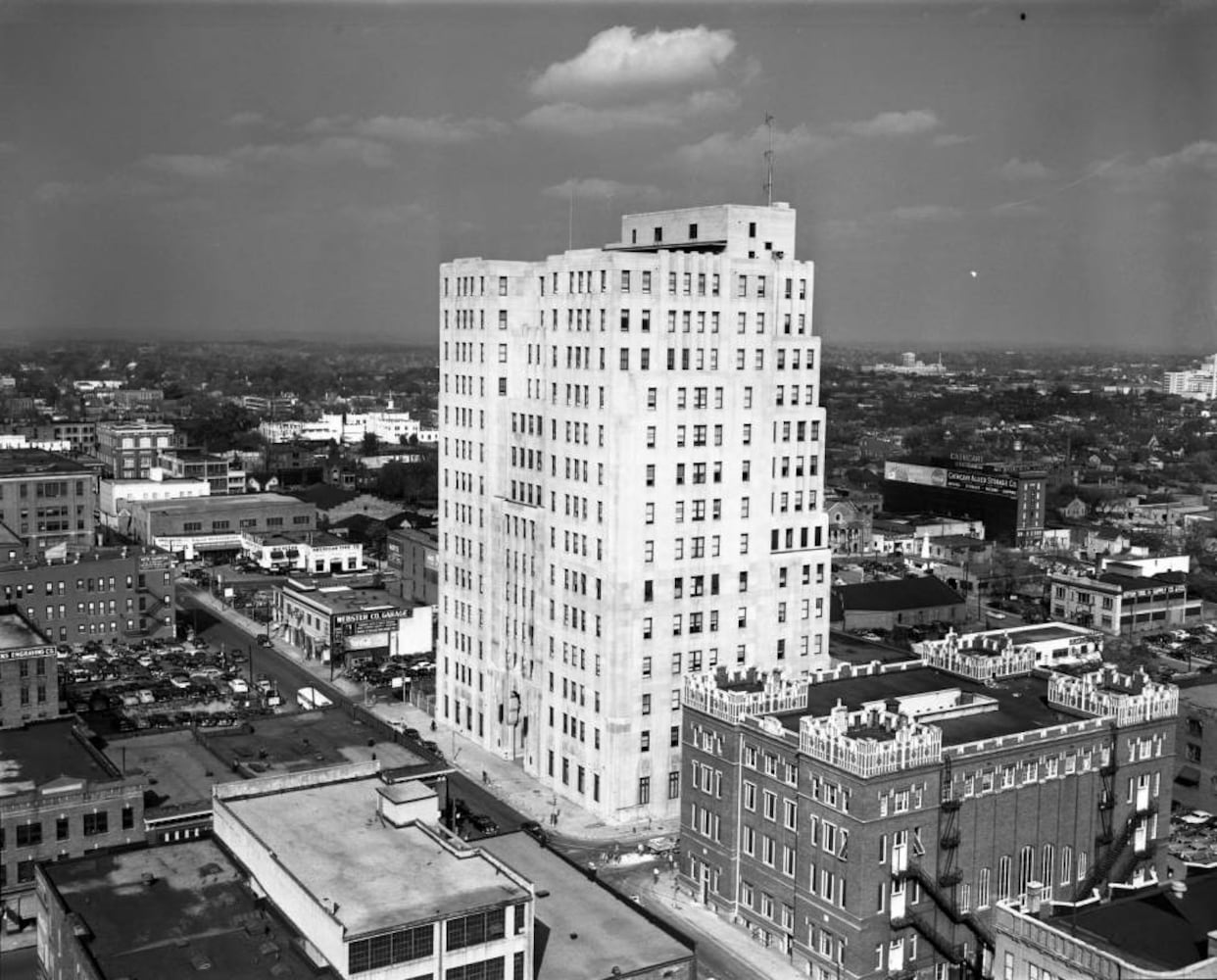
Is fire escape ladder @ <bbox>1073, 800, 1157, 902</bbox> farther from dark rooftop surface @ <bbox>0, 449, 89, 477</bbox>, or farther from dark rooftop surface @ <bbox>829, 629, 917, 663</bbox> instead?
dark rooftop surface @ <bbox>0, 449, 89, 477</bbox>

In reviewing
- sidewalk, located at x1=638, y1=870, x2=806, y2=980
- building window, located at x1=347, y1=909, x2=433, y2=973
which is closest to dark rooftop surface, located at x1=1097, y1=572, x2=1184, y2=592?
sidewalk, located at x1=638, y1=870, x2=806, y2=980

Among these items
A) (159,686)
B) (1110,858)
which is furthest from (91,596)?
(1110,858)

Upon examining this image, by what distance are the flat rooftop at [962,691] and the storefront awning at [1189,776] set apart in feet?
54.4

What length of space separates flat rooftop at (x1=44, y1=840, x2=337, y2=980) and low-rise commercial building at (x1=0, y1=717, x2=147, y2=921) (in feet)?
35.2

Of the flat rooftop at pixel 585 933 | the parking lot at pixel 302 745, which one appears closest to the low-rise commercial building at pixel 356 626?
the parking lot at pixel 302 745

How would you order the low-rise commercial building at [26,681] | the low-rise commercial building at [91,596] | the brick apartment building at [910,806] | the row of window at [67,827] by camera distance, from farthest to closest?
1. the low-rise commercial building at [91,596]
2. the low-rise commercial building at [26,681]
3. the row of window at [67,827]
4. the brick apartment building at [910,806]

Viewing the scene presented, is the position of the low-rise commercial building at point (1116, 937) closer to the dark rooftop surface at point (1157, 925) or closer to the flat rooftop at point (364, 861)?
the dark rooftop surface at point (1157, 925)

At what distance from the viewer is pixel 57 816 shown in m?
73.2

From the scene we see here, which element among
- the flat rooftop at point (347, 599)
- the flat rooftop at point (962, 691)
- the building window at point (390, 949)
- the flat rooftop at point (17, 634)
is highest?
the flat rooftop at point (962, 691)

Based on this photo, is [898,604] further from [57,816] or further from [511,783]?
[57,816]

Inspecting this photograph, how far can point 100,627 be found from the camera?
454ft

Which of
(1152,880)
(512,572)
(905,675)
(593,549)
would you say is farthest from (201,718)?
(1152,880)

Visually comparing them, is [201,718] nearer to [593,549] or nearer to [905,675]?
[593,549]

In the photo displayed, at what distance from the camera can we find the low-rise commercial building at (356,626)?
5192 inches
